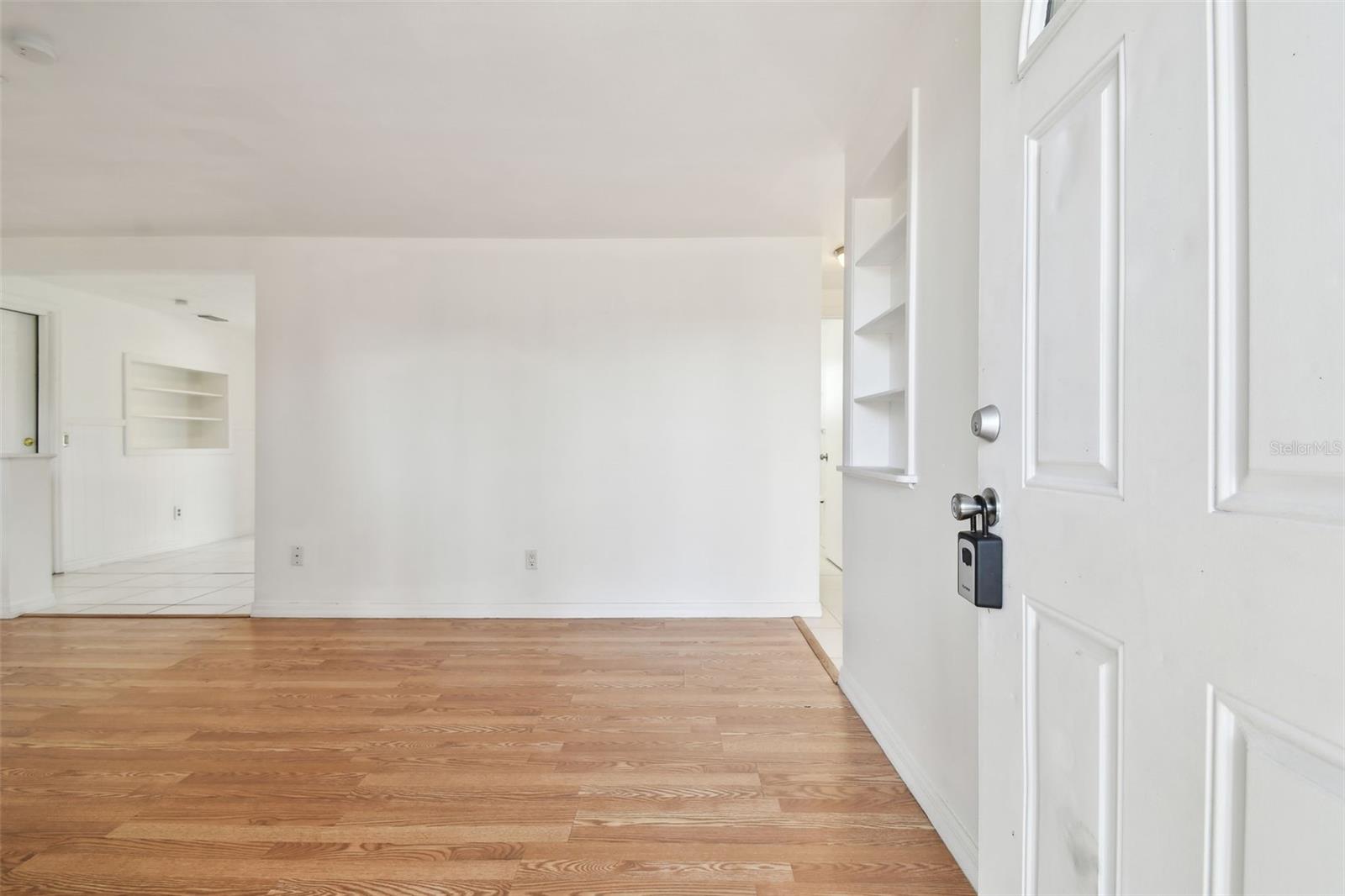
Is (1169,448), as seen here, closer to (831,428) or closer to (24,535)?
(831,428)

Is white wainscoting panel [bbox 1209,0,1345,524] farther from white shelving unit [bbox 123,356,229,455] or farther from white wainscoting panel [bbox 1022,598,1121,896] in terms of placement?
white shelving unit [bbox 123,356,229,455]

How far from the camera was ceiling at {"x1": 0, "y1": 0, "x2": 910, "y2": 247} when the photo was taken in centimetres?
192

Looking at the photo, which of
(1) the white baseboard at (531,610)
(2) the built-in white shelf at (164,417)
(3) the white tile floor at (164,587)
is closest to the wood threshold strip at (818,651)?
(1) the white baseboard at (531,610)

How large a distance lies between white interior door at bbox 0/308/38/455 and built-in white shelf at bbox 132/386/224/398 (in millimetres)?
1038

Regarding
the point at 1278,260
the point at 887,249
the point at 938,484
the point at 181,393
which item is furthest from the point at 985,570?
the point at 181,393

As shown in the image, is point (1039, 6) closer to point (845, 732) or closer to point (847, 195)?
point (847, 195)

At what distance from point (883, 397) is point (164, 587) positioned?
212 inches

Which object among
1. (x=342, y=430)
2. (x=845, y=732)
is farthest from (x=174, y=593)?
(x=845, y=732)

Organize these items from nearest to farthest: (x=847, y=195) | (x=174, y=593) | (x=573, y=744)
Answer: (x=573, y=744) → (x=847, y=195) → (x=174, y=593)

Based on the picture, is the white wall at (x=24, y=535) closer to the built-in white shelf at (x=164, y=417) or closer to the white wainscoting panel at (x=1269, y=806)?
the built-in white shelf at (x=164, y=417)

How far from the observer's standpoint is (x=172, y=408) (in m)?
6.66

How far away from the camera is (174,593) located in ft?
14.7

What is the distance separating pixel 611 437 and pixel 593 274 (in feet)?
3.44

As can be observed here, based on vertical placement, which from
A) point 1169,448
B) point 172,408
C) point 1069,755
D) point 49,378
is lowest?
point 1069,755
